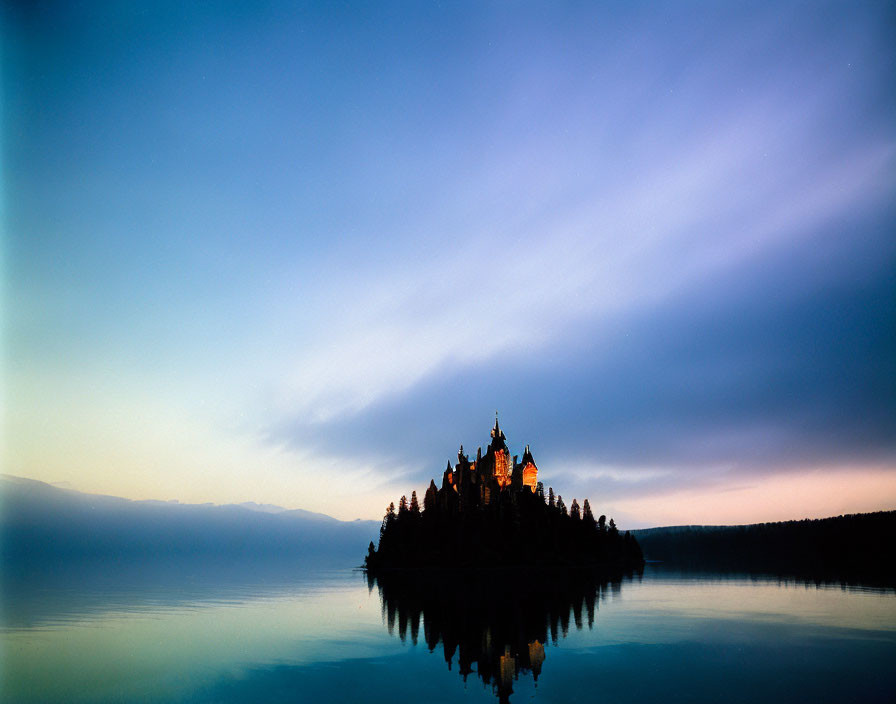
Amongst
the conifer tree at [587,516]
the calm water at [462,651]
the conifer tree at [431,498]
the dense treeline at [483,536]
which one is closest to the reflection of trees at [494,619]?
the calm water at [462,651]

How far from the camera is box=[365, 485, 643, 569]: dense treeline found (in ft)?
505

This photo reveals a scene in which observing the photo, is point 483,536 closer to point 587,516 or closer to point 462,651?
point 587,516

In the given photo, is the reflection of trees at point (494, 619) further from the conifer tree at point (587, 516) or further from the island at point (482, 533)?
the conifer tree at point (587, 516)

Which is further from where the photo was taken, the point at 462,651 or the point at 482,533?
the point at 482,533

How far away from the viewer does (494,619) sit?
2270 inches

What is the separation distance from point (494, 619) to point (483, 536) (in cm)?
9986

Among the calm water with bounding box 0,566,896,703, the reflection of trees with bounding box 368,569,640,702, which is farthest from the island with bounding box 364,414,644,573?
the calm water with bounding box 0,566,896,703

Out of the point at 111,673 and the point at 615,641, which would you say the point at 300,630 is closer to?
the point at 111,673

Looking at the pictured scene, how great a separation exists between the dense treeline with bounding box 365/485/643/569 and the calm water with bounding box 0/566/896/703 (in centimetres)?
7751

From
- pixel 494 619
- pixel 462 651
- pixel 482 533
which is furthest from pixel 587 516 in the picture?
pixel 462 651

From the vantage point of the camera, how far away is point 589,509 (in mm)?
199625

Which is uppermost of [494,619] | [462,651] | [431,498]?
[431,498]

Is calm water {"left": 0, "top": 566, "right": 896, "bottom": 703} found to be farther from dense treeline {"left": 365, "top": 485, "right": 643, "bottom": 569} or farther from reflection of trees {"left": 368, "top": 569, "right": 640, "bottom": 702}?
dense treeline {"left": 365, "top": 485, "right": 643, "bottom": 569}

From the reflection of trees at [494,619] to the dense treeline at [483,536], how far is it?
4779 cm
